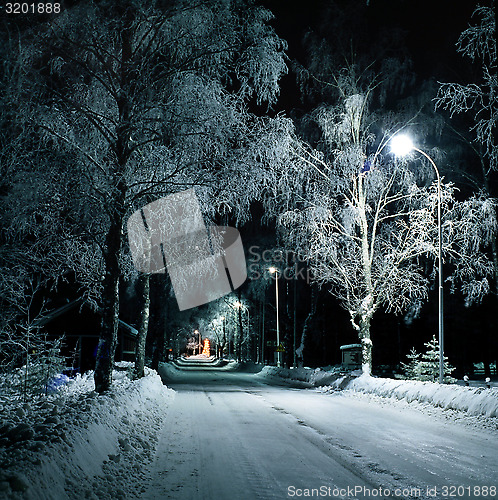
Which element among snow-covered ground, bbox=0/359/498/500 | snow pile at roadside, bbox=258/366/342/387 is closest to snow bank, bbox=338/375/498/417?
snow-covered ground, bbox=0/359/498/500

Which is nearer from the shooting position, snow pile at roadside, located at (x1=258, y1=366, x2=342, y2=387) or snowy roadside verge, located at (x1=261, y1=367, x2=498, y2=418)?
snowy roadside verge, located at (x1=261, y1=367, x2=498, y2=418)

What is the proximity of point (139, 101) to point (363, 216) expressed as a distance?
14.8 metres

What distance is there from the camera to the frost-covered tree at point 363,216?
23.5m

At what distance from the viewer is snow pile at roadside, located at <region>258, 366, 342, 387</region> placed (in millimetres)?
30983

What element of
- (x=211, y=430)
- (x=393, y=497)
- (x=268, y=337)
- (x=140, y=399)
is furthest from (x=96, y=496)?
(x=268, y=337)

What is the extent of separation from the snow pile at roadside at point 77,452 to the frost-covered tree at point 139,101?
10.8ft

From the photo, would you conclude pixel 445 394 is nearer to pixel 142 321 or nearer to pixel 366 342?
pixel 366 342

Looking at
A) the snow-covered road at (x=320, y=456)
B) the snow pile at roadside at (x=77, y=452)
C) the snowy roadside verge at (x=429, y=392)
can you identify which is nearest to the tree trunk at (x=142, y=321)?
the snow-covered road at (x=320, y=456)

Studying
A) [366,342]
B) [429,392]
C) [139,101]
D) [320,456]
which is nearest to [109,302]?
[139,101]

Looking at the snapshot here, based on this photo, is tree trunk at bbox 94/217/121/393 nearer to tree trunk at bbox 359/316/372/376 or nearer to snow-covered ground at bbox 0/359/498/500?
snow-covered ground at bbox 0/359/498/500

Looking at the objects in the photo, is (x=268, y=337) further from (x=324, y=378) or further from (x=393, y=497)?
(x=393, y=497)

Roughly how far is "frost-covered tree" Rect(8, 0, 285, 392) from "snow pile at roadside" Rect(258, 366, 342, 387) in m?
19.6

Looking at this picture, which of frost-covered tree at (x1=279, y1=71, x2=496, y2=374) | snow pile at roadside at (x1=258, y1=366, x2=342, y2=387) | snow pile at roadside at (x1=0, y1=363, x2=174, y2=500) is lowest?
snow pile at roadside at (x1=258, y1=366, x2=342, y2=387)

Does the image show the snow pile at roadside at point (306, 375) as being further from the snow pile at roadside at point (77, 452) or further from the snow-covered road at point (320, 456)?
the snow pile at roadside at point (77, 452)
